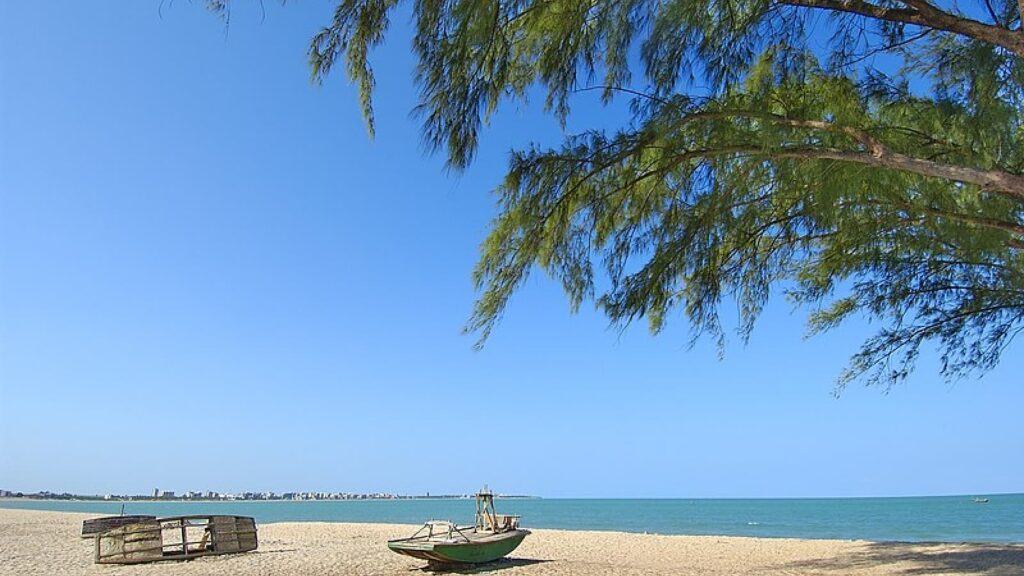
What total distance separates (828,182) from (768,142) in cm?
68

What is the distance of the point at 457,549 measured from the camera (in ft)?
31.7

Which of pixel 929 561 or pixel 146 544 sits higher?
pixel 146 544

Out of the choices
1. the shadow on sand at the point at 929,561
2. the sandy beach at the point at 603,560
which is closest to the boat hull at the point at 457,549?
the sandy beach at the point at 603,560

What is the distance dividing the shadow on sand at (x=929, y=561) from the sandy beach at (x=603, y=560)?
14 millimetres

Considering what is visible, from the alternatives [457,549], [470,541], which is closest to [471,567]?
[470,541]

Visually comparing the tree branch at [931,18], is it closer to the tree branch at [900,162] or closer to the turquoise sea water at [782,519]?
the tree branch at [900,162]

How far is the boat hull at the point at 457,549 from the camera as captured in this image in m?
9.38

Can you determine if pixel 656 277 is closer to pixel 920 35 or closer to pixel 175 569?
pixel 920 35

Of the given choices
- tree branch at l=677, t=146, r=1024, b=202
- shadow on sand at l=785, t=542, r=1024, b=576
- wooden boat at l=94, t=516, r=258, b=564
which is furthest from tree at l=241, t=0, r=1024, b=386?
wooden boat at l=94, t=516, r=258, b=564

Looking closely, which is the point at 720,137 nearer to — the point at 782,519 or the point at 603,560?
the point at 603,560

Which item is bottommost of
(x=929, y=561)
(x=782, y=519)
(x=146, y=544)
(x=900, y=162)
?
(x=782, y=519)

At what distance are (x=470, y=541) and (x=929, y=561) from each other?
271 inches

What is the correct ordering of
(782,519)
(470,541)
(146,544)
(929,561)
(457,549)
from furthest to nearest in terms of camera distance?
(782,519)
(146,544)
(929,561)
(470,541)
(457,549)

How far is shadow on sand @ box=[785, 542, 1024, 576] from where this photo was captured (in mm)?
9188
